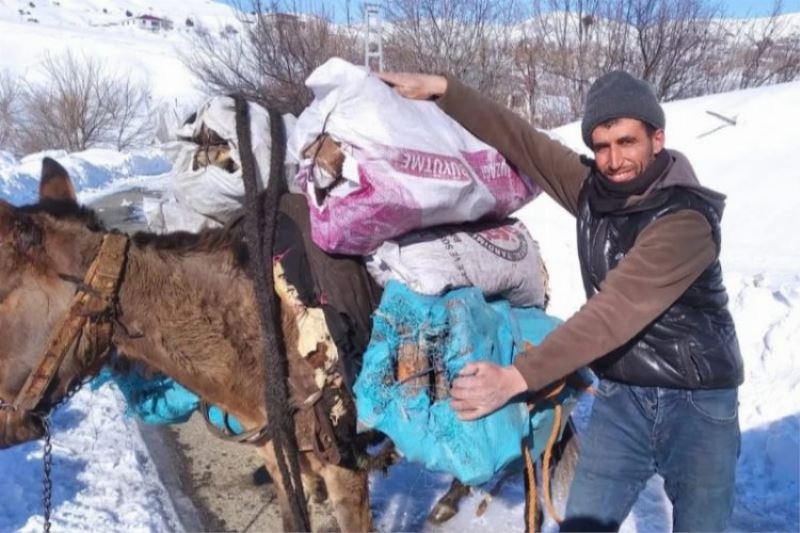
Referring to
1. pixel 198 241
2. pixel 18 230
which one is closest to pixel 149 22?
pixel 198 241

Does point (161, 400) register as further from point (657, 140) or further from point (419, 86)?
point (657, 140)

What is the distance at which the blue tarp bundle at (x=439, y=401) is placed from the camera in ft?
7.18

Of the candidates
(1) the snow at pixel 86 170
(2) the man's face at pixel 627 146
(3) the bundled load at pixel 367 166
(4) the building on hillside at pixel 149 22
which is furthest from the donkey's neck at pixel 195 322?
(4) the building on hillside at pixel 149 22

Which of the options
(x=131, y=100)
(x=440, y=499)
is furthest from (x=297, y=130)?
(x=131, y=100)

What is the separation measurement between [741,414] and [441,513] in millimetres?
2179

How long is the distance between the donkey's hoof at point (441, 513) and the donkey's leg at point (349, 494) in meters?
1.21

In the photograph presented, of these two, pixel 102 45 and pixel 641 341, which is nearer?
pixel 641 341

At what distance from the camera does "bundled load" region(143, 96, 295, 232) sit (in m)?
2.45

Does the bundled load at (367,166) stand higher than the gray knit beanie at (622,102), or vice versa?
the gray knit beanie at (622,102)

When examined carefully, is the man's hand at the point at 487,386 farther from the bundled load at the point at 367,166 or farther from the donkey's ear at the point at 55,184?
the donkey's ear at the point at 55,184

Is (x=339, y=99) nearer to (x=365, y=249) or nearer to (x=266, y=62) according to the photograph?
(x=365, y=249)

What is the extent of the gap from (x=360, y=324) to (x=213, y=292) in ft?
1.74

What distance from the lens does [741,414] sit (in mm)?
4621

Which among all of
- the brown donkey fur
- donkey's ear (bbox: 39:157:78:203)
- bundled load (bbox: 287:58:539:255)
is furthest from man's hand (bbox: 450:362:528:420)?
donkey's ear (bbox: 39:157:78:203)
